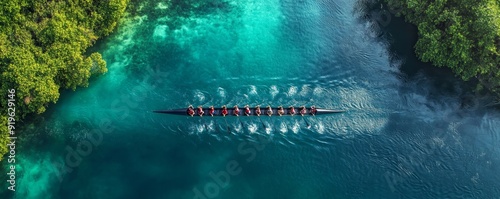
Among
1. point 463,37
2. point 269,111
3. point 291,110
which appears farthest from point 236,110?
point 463,37

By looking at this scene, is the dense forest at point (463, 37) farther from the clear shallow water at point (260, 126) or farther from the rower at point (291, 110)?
the rower at point (291, 110)

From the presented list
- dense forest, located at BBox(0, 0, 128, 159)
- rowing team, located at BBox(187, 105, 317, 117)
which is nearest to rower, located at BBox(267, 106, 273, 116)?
rowing team, located at BBox(187, 105, 317, 117)

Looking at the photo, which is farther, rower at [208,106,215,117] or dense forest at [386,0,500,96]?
dense forest at [386,0,500,96]

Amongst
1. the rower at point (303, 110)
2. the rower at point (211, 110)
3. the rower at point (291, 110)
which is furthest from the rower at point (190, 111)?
the rower at point (303, 110)

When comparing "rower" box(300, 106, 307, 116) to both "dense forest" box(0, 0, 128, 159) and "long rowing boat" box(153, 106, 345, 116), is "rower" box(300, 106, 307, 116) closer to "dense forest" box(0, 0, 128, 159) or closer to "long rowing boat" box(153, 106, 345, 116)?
"long rowing boat" box(153, 106, 345, 116)

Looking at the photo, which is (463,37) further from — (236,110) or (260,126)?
(236,110)

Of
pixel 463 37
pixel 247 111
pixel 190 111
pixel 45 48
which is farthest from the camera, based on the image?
pixel 463 37
